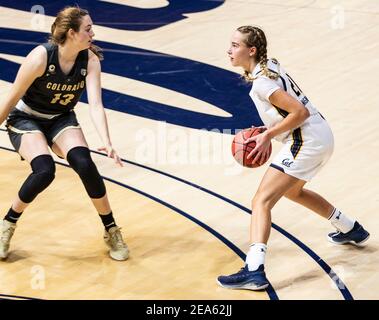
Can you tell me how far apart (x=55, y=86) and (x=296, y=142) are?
1.63m

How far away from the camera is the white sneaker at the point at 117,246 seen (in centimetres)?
680

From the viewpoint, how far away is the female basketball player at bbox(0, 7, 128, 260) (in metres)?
6.54

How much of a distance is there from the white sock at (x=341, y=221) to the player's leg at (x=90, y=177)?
144cm

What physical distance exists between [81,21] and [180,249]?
172 cm

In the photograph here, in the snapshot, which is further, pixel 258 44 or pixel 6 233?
pixel 6 233

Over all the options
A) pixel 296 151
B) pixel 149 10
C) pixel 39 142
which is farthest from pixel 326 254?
pixel 149 10

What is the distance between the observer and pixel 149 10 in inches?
496

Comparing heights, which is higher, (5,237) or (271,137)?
(271,137)

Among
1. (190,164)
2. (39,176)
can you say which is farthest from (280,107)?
(190,164)

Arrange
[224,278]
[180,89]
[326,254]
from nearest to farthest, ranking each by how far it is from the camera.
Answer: [224,278] → [326,254] → [180,89]

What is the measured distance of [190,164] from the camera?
8.52 meters

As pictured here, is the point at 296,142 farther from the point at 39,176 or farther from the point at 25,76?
the point at 25,76

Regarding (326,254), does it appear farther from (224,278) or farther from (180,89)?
(180,89)
